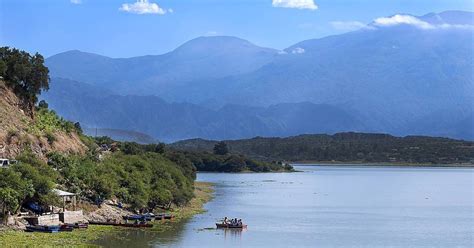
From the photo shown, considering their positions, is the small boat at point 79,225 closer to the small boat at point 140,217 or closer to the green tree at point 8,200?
the green tree at point 8,200

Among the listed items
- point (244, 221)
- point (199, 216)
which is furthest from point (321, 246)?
point (199, 216)

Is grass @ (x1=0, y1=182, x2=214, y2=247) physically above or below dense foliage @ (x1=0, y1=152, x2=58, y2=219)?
below

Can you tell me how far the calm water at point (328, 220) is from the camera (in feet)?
257

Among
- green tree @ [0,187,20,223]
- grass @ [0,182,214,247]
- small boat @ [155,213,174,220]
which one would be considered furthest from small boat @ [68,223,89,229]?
small boat @ [155,213,174,220]

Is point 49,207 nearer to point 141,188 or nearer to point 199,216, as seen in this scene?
point 141,188

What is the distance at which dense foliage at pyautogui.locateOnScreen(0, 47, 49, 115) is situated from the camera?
101m

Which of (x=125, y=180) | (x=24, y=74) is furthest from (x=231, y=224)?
(x=24, y=74)

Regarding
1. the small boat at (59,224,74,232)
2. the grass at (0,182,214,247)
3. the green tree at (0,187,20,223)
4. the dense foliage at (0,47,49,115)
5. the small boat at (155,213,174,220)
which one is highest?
the dense foliage at (0,47,49,115)

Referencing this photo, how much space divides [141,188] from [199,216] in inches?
328

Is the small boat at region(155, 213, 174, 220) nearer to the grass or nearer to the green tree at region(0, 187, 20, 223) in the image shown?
the grass

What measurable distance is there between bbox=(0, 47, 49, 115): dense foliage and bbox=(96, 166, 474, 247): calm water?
83.1ft

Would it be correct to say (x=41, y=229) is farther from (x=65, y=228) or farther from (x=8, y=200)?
(x=8, y=200)

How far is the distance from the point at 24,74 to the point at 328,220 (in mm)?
40781

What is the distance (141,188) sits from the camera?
98.1 meters
